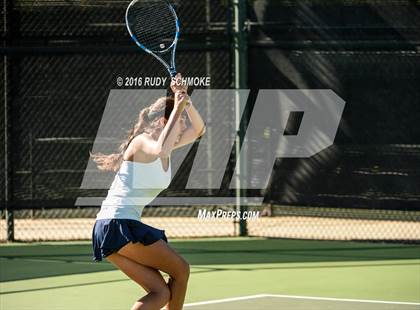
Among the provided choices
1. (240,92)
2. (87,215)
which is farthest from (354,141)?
(87,215)

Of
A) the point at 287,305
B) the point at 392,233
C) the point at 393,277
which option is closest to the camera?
the point at 287,305

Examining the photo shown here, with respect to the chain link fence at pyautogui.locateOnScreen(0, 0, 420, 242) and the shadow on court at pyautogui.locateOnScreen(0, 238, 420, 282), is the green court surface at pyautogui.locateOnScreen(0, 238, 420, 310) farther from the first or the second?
the chain link fence at pyautogui.locateOnScreen(0, 0, 420, 242)

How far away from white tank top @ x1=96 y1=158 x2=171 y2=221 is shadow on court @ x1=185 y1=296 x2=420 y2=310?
85.6 inches

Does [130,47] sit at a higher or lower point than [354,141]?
higher

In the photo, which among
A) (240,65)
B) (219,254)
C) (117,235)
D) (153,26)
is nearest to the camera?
(117,235)

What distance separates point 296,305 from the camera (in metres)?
8.14

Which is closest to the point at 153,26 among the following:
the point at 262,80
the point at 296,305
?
the point at 296,305

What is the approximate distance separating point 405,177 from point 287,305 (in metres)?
4.24

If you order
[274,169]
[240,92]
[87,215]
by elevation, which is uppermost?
[240,92]

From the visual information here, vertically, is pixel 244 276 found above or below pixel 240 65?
below

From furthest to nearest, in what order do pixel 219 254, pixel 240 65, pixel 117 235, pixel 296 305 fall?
pixel 240 65
pixel 219 254
pixel 296 305
pixel 117 235

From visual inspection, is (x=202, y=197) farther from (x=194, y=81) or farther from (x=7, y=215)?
(x=7, y=215)

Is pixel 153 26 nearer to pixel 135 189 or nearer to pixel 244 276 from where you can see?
pixel 244 276

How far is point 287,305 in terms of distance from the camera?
814cm
